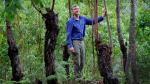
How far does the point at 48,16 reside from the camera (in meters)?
3.74

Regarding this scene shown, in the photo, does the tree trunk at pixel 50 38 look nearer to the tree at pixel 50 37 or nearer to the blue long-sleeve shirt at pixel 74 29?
the tree at pixel 50 37

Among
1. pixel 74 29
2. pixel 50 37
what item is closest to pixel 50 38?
pixel 50 37

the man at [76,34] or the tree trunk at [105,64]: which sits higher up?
the man at [76,34]

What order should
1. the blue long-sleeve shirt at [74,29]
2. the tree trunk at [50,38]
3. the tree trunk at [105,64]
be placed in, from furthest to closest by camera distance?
1. the blue long-sleeve shirt at [74,29]
2. the tree trunk at [105,64]
3. the tree trunk at [50,38]

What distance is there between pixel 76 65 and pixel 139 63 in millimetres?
3890

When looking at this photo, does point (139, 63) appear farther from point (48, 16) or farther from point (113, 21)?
point (48, 16)

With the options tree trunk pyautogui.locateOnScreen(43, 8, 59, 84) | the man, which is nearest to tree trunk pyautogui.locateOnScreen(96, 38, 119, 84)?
the man

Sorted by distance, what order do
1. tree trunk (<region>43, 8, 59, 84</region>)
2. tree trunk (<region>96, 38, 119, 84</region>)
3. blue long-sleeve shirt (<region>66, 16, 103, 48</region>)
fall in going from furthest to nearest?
1. blue long-sleeve shirt (<region>66, 16, 103, 48</region>)
2. tree trunk (<region>96, 38, 119, 84</region>)
3. tree trunk (<region>43, 8, 59, 84</region>)

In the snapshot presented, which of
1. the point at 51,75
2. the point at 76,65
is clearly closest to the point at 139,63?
the point at 76,65

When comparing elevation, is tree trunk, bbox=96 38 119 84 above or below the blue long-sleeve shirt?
below

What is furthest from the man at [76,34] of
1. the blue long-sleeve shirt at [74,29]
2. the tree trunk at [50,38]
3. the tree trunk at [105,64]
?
the tree trunk at [50,38]

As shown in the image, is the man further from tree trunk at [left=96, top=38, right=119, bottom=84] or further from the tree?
the tree

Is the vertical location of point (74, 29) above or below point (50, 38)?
above

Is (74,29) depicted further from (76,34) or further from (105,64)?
(105,64)
